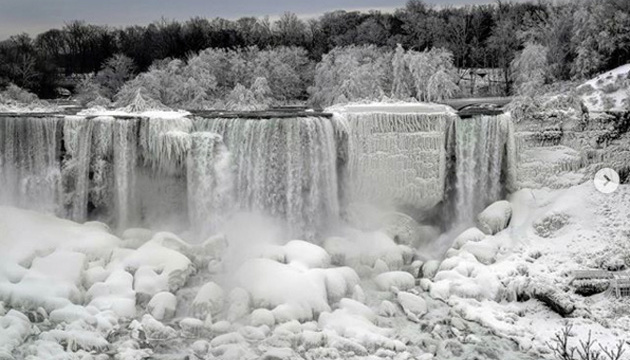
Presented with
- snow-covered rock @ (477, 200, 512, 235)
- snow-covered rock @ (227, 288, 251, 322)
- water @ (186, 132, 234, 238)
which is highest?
water @ (186, 132, 234, 238)

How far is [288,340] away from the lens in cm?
1253

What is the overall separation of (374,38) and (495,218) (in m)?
19.3

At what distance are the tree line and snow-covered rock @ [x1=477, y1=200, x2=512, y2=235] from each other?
10455mm

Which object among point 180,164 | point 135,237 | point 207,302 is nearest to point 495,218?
point 207,302

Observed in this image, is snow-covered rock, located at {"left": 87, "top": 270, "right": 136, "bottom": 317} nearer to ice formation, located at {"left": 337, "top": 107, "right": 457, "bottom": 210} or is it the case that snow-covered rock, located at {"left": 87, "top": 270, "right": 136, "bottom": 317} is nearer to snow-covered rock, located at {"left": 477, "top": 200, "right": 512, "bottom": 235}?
ice formation, located at {"left": 337, "top": 107, "right": 457, "bottom": 210}

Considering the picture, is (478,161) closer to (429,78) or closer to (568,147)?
(568,147)

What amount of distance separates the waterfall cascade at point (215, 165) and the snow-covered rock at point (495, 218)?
1.40 meters

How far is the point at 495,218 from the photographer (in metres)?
17.5

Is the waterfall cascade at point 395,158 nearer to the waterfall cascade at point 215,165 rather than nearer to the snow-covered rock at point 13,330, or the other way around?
the waterfall cascade at point 215,165

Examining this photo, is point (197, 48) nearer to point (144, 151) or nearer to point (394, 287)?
point (144, 151)

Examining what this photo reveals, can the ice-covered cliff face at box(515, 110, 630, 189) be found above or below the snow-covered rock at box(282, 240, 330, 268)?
above

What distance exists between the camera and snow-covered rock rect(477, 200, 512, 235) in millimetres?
17531

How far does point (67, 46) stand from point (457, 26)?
68.1ft

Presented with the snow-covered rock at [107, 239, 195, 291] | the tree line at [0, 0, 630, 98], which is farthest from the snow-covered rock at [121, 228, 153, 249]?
the tree line at [0, 0, 630, 98]
